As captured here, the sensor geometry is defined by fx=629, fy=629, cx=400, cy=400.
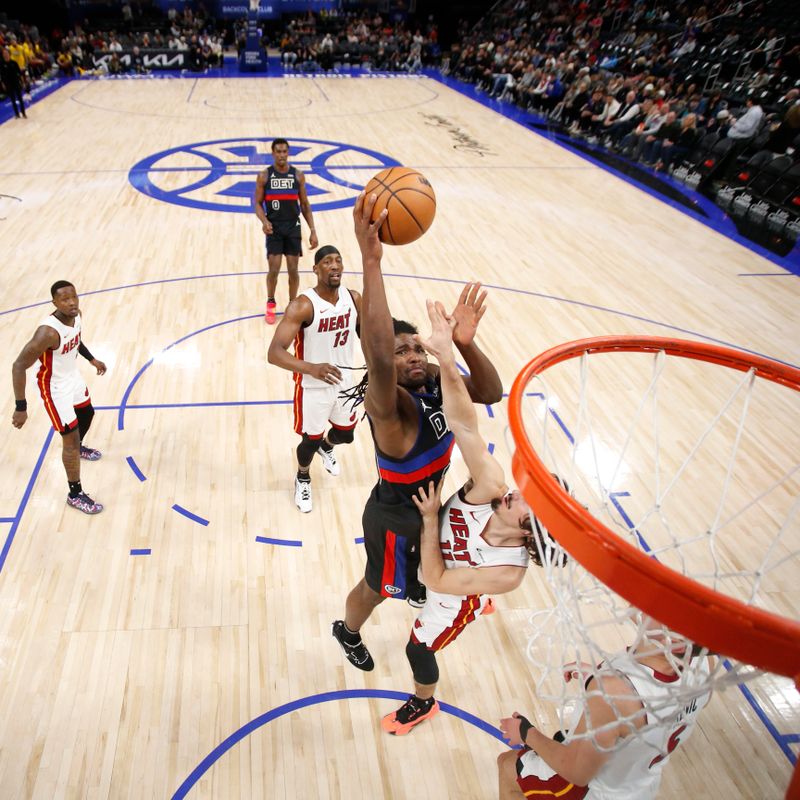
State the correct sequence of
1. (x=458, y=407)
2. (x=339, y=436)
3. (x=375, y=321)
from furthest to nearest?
(x=339, y=436) < (x=458, y=407) < (x=375, y=321)

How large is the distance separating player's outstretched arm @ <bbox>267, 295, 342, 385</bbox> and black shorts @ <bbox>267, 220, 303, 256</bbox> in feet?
8.44

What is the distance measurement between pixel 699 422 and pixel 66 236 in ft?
25.9

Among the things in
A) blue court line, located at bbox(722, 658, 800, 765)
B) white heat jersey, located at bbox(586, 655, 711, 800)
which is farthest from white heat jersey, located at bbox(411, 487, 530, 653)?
blue court line, located at bbox(722, 658, 800, 765)

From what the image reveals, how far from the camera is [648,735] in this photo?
1.84 m

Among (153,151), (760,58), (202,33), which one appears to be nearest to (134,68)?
(202,33)

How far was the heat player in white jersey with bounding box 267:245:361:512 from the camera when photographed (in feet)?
12.6

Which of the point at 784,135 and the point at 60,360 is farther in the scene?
the point at 784,135

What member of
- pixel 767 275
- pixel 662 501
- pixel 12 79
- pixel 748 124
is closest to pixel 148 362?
pixel 662 501

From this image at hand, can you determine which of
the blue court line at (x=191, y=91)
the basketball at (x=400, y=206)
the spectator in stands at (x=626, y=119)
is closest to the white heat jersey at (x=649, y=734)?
the basketball at (x=400, y=206)

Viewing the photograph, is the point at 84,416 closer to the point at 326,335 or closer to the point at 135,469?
the point at 135,469

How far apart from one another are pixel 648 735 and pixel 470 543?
2.80 ft

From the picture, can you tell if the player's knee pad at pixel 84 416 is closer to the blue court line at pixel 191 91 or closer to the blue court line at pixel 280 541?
the blue court line at pixel 280 541

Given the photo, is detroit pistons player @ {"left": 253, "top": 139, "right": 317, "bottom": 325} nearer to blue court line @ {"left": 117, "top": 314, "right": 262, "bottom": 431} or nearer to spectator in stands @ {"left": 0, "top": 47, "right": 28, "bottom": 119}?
blue court line @ {"left": 117, "top": 314, "right": 262, "bottom": 431}

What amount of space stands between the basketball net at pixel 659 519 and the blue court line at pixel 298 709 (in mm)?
365
